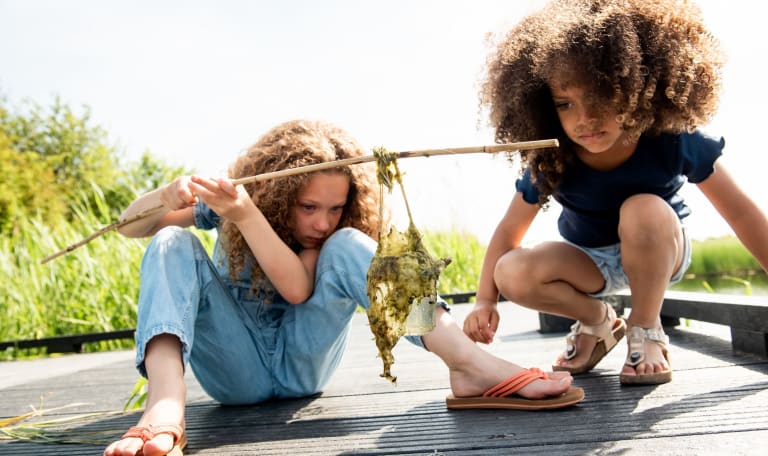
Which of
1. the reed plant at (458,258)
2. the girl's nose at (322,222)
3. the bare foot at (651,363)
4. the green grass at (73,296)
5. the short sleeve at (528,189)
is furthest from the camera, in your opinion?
the reed plant at (458,258)

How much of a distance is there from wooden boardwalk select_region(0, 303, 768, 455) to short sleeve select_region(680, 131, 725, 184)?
1.87 feet

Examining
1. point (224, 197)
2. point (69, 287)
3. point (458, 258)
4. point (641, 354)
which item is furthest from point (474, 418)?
point (458, 258)

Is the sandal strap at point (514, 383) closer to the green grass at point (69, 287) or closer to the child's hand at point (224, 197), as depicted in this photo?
the child's hand at point (224, 197)

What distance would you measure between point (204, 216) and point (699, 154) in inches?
59.1

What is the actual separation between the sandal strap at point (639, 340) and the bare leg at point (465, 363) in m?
0.29

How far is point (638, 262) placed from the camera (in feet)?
6.57

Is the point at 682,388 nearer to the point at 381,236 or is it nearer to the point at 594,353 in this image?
the point at 594,353

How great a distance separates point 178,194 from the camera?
1736 mm

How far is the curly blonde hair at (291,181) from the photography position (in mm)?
1984

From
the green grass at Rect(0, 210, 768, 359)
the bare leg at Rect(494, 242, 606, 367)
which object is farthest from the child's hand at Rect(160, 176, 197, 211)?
the green grass at Rect(0, 210, 768, 359)

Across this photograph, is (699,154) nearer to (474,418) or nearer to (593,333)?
(593,333)

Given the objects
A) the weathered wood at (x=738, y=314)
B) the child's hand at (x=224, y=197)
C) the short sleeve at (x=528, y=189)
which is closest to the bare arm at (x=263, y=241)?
the child's hand at (x=224, y=197)

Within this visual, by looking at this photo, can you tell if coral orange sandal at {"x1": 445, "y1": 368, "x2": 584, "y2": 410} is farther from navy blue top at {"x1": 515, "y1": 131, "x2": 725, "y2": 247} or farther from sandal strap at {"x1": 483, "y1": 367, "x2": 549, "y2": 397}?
navy blue top at {"x1": 515, "y1": 131, "x2": 725, "y2": 247}

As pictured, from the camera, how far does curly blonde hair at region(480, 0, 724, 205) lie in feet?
6.27
